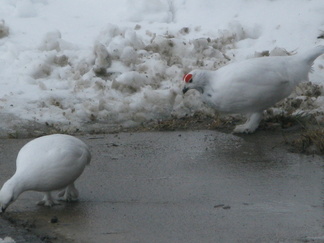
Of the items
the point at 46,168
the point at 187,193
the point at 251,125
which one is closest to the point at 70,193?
the point at 46,168

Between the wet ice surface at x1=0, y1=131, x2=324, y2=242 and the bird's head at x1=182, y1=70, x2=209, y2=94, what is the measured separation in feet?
1.56

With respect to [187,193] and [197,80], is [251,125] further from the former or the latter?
[187,193]

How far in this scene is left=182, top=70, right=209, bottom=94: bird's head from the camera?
6758mm

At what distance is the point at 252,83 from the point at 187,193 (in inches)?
69.0

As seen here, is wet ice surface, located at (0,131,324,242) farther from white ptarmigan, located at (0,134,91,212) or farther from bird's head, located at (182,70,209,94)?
bird's head, located at (182,70,209,94)

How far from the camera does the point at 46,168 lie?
4.62 m

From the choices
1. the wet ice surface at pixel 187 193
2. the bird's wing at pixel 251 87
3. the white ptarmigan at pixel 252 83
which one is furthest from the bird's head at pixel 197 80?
the wet ice surface at pixel 187 193

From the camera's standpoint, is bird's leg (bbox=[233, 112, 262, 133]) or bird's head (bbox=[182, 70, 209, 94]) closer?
bird's leg (bbox=[233, 112, 262, 133])

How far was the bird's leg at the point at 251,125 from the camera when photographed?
21.4 ft

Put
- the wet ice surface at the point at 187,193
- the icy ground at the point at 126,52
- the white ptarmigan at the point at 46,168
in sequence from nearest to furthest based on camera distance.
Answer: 1. the wet ice surface at the point at 187,193
2. the white ptarmigan at the point at 46,168
3. the icy ground at the point at 126,52

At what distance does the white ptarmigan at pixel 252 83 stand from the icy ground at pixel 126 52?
42 centimetres

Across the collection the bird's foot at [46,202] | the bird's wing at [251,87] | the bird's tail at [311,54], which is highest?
the bird's tail at [311,54]

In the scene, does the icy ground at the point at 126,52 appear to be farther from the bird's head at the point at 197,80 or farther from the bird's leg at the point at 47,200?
the bird's leg at the point at 47,200

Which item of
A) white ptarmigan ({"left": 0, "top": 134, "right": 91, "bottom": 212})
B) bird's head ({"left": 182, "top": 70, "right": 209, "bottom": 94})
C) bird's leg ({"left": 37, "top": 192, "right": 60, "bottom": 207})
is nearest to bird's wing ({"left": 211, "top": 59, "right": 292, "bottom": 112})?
bird's head ({"left": 182, "top": 70, "right": 209, "bottom": 94})
